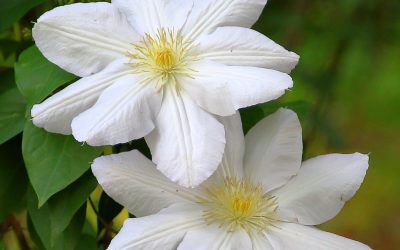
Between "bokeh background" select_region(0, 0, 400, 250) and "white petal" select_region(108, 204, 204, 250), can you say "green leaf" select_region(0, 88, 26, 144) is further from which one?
"white petal" select_region(108, 204, 204, 250)

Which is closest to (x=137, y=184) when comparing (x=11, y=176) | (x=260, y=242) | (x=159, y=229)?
(x=159, y=229)


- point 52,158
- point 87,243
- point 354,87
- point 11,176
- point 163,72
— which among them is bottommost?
point 354,87

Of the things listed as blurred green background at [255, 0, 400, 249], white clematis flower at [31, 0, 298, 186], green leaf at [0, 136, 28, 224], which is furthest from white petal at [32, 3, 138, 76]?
blurred green background at [255, 0, 400, 249]

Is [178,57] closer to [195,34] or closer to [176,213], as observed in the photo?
[195,34]

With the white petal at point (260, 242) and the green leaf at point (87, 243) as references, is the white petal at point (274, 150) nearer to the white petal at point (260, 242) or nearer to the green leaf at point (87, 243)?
the white petal at point (260, 242)

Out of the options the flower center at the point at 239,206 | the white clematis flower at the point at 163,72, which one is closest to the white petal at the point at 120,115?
the white clematis flower at the point at 163,72

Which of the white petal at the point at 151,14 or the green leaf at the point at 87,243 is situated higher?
the white petal at the point at 151,14

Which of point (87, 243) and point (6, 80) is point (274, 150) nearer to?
point (87, 243)
